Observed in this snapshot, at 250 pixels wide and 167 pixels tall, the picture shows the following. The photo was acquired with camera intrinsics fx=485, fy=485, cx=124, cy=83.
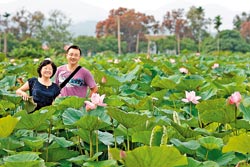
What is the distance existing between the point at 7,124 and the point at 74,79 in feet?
4.67

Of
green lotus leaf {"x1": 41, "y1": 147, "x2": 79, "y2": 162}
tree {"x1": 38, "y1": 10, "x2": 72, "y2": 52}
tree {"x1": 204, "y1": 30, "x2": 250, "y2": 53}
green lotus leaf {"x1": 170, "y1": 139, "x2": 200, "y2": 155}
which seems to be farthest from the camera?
tree {"x1": 38, "y1": 10, "x2": 72, "y2": 52}

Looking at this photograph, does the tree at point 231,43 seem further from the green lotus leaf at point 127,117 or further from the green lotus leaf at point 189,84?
the green lotus leaf at point 127,117

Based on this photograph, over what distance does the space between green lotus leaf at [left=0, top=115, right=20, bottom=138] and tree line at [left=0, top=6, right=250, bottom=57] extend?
22.4 metres

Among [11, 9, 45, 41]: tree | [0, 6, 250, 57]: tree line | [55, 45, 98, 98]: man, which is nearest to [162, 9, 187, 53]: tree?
[0, 6, 250, 57]: tree line

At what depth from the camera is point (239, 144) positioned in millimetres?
1229

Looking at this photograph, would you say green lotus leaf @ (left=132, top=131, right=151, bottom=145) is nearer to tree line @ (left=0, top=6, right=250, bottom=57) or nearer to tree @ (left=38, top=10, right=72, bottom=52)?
tree line @ (left=0, top=6, right=250, bottom=57)

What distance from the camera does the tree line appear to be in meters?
29.6

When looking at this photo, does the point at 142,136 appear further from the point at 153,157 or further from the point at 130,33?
the point at 130,33

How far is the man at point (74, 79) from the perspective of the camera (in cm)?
279

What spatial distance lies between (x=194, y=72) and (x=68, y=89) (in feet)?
5.47

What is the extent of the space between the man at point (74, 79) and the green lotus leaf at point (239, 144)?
159 centimetres

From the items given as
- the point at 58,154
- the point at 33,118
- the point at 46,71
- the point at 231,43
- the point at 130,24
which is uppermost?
the point at 130,24

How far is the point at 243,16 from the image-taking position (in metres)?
54.7

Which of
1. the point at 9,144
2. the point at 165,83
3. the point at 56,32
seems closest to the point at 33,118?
the point at 9,144
